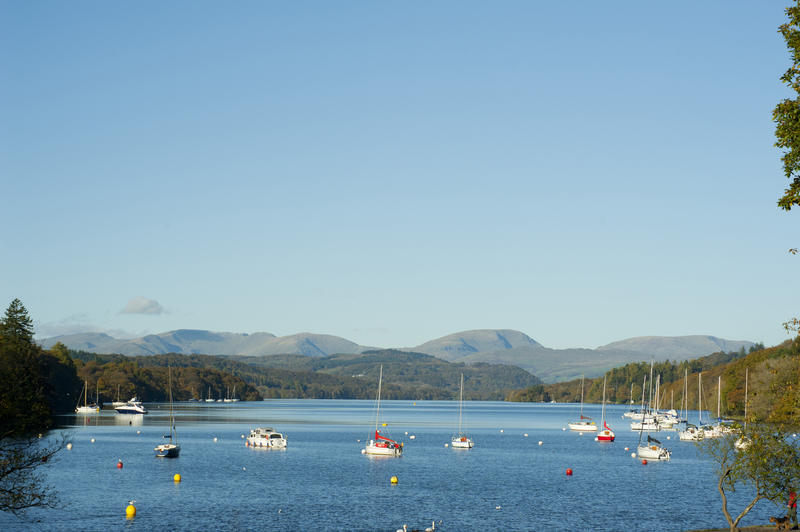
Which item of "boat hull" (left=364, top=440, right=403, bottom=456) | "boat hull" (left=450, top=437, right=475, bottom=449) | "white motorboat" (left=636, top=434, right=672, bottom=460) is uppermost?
"white motorboat" (left=636, top=434, right=672, bottom=460)

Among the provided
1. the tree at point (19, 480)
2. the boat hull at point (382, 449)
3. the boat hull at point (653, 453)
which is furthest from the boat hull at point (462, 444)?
the tree at point (19, 480)

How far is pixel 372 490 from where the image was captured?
9075 cm

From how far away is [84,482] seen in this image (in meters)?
92.3

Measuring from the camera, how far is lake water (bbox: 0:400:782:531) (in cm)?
6888

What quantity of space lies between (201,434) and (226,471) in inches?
2907

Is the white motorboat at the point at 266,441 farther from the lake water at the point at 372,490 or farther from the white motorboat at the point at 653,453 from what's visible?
the white motorboat at the point at 653,453

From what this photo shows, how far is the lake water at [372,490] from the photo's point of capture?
6888 cm

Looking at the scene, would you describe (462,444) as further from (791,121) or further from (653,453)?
(791,121)

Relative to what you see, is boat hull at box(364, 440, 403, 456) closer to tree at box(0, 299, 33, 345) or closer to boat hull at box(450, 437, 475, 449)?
boat hull at box(450, 437, 475, 449)

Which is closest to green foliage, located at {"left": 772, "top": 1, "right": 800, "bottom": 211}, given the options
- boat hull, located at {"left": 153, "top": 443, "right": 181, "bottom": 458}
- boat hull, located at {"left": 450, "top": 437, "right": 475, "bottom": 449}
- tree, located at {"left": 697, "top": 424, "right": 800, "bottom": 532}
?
tree, located at {"left": 697, "top": 424, "right": 800, "bottom": 532}

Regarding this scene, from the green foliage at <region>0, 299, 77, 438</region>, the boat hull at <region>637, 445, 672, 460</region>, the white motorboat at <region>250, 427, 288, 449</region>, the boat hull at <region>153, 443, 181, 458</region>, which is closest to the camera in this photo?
the green foliage at <region>0, 299, 77, 438</region>

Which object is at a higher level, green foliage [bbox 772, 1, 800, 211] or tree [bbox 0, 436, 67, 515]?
green foliage [bbox 772, 1, 800, 211]

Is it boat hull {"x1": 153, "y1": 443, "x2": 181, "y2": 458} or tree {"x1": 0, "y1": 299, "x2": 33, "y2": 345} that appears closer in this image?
boat hull {"x1": 153, "y1": 443, "x2": 181, "y2": 458}

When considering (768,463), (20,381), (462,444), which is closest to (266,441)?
(462,444)
